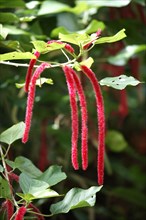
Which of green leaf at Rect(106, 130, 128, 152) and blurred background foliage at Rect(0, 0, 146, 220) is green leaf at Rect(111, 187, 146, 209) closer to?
blurred background foliage at Rect(0, 0, 146, 220)

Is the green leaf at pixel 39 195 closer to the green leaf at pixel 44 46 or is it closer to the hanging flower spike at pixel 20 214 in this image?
the hanging flower spike at pixel 20 214

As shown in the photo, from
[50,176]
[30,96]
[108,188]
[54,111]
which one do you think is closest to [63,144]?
[54,111]

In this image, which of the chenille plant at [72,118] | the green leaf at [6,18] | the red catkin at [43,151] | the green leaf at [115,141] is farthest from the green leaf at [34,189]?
the green leaf at [115,141]

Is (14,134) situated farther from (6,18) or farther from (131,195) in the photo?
(131,195)

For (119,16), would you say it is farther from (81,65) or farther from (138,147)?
(138,147)

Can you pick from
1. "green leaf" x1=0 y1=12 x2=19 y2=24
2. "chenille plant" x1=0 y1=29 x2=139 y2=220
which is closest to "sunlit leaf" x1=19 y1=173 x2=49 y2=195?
"chenille plant" x1=0 y1=29 x2=139 y2=220

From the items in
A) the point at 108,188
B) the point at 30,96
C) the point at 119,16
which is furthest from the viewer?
the point at 108,188
